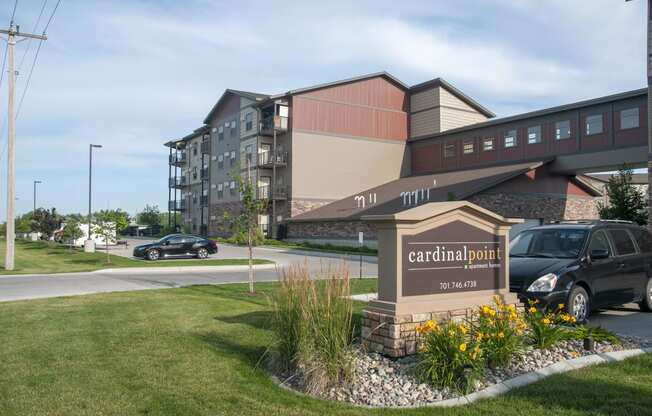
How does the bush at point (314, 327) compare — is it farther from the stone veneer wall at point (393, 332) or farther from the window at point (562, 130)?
the window at point (562, 130)

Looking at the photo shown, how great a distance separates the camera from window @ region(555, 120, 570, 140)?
117 ft

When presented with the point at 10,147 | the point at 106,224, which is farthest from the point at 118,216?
the point at 10,147

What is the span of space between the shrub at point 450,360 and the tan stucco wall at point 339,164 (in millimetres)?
39489

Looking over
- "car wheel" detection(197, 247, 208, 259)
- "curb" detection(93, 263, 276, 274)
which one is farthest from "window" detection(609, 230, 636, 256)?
"car wheel" detection(197, 247, 208, 259)

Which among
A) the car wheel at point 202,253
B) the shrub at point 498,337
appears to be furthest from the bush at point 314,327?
the car wheel at point 202,253

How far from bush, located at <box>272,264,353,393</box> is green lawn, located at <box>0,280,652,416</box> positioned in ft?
1.13

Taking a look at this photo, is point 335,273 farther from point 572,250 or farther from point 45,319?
point 45,319

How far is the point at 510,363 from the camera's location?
610 centimetres

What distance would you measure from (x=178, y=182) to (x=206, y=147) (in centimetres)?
1158

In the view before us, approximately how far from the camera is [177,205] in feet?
230

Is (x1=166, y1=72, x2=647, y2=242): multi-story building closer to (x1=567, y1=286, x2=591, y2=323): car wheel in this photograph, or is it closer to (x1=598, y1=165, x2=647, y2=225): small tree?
(x1=598, y1=165, x2=647, y2=225): small tree

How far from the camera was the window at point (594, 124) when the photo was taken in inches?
1326

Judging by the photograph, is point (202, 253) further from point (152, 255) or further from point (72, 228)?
point (72, 228)

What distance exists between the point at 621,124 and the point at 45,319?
32.0 meters
